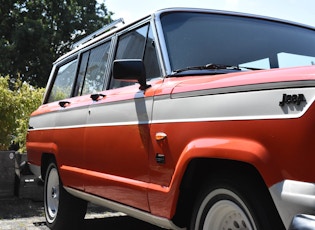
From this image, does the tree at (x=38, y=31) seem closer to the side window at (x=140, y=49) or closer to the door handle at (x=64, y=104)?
the door handle at (x=64, y=104)

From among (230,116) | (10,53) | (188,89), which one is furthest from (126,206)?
(10,53)

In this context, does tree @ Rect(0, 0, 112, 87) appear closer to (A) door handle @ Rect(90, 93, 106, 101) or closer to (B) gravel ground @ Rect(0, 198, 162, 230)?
(B) gravel ground @ Rect(0, 198, 162, 230)

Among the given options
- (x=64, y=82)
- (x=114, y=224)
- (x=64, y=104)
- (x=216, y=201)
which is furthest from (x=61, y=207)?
(x=216, y=201)

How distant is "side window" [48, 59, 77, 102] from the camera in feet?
17.9

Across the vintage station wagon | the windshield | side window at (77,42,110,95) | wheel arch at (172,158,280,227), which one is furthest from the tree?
wheel arch at (172,158,280,227)

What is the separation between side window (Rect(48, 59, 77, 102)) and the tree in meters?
14.3

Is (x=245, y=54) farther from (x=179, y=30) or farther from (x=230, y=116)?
(x=230, y=116)

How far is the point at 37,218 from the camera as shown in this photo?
20.2 ft

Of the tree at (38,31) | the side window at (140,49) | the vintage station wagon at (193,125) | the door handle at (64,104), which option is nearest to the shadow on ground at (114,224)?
the vintage station wagon at (193,125)

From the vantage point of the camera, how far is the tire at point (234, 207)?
2254mm

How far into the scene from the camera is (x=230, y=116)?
2.45 m

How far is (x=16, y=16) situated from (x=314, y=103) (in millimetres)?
21212

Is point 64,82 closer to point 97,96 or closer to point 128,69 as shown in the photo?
point 97,96

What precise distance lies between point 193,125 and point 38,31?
62.6ft
